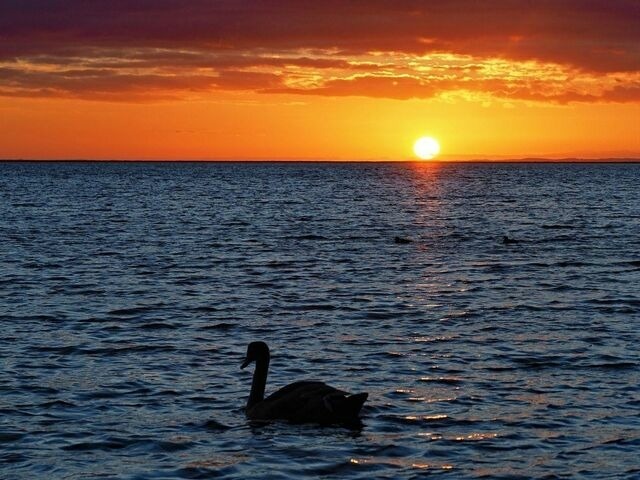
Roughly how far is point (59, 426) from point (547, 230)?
47848mm

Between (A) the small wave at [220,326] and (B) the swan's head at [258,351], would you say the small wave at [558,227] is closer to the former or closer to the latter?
(A) the small wave at [220,326]

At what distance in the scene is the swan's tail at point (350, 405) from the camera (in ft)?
51.1

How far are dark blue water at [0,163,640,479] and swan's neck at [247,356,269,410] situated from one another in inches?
12.5

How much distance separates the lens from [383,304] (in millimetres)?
29000

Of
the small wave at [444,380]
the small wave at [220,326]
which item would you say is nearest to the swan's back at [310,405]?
the small wave at [444,380]

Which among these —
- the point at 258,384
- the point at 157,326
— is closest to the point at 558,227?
the point at 157,326

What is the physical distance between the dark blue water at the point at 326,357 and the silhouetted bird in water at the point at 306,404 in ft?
0.76

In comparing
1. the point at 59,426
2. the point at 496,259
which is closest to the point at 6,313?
the point at 59,426

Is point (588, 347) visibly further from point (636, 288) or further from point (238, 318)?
point (636, 288)

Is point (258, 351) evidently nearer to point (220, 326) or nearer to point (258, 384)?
point (258, 384)

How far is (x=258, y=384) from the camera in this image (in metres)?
17.2

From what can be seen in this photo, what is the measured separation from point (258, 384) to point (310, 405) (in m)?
1.46

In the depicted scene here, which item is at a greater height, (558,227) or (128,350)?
(558,227)

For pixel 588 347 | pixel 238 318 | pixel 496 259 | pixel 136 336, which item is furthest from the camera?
pixel 496 259
